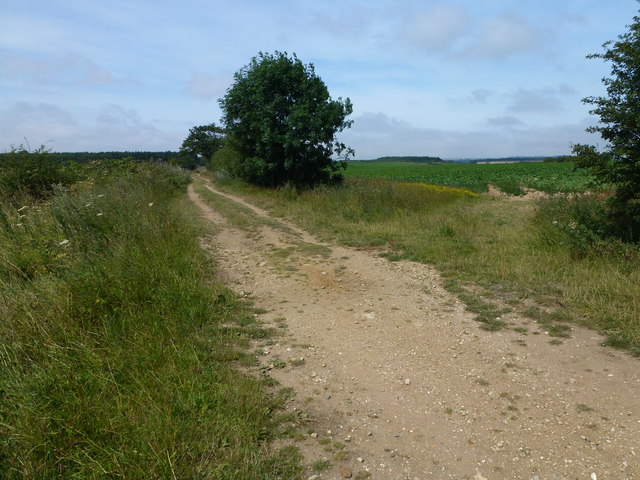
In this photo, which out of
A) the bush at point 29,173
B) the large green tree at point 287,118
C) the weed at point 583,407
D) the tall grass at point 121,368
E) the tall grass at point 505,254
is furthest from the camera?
the large green tree at point 287,118

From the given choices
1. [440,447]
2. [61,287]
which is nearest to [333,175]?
[61,287]

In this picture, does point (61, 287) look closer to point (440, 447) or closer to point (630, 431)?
point (440, 447)

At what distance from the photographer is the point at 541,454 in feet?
9.11

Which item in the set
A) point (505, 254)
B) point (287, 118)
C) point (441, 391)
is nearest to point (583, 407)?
point (441, 391)

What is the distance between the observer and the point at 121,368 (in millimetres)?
3525

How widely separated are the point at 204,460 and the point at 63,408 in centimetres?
118

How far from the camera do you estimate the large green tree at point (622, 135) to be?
6.34 m

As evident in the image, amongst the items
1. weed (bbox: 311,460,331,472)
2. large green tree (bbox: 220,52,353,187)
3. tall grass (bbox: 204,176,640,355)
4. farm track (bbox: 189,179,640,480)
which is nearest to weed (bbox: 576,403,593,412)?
farm track (bbox: 189,179,640,480)

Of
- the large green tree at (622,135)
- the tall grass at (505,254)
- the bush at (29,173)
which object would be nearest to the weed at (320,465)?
the tall grass at (505,254)

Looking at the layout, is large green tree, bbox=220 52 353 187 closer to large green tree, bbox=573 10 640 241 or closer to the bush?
the bush

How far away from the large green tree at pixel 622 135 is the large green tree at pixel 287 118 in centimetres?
1135

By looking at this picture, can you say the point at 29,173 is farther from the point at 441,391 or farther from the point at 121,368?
the point at 441,391

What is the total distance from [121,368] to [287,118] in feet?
49.2

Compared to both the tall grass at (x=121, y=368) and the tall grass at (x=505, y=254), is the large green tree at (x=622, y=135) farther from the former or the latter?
the tall grass at (x=121, y=368)
